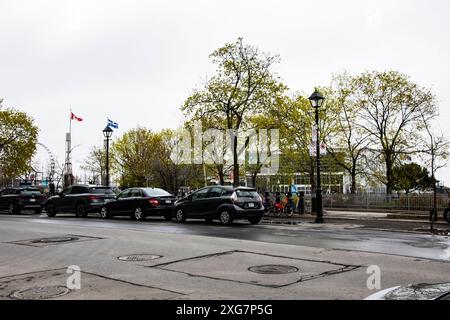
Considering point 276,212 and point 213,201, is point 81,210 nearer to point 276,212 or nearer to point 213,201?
point 213,201

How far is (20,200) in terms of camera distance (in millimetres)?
29531

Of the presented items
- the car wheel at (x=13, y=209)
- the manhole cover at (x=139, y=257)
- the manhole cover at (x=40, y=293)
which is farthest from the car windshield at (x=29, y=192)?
the manhole cover at (x=40, y=293)

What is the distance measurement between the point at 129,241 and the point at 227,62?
68.6ft

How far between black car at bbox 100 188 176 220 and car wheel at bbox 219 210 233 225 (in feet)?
13.1

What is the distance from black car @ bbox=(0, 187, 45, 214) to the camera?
2956 centimetres

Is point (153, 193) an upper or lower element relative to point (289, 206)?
upper

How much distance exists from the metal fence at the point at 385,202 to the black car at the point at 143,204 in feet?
51.2

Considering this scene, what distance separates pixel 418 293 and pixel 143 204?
19131mm

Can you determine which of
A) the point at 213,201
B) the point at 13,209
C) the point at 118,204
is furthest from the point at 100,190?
the point at 213,201

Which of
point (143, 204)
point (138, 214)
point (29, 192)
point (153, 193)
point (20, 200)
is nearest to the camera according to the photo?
point (143, 204)
